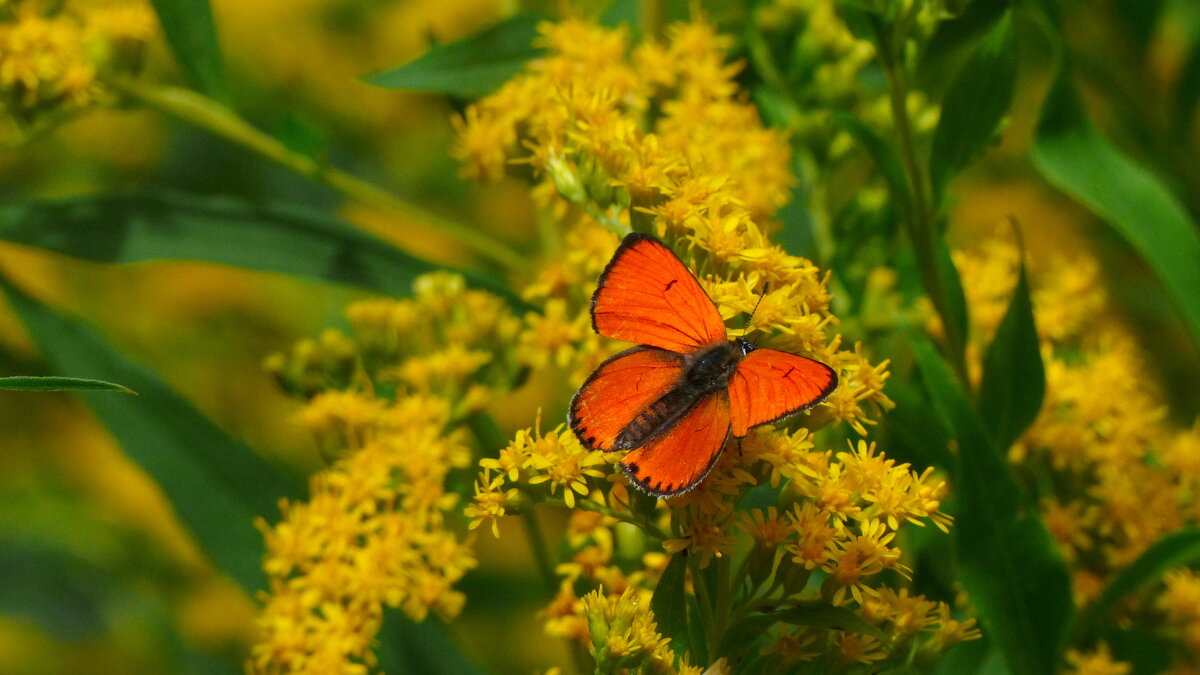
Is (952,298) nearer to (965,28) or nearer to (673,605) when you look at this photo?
(965,28)

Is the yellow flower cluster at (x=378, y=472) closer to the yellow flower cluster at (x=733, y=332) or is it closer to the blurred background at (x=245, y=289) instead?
the yellow flower cluster at (x=733, y=332)

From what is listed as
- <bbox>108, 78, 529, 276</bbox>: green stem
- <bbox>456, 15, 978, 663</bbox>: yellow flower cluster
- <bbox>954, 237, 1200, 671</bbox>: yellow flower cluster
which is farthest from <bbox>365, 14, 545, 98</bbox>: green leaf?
<bbox>954, 237, 1200, 671</bbox>: yellow flower cluster

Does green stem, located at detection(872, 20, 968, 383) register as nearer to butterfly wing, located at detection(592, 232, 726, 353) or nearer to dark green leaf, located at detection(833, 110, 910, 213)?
dark green leaf, located at detection(833, 110, 910, 213)

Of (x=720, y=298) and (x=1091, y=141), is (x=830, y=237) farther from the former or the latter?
(x=720, y=298)

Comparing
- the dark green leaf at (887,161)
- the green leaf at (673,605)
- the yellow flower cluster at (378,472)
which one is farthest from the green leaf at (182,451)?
the dark green leaf at (887,161)

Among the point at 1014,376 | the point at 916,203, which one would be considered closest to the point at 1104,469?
the point at 1014,376

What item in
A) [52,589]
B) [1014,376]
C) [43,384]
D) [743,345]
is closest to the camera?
[43,384]
